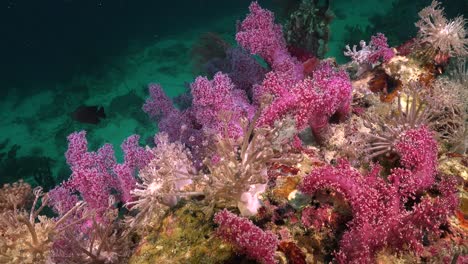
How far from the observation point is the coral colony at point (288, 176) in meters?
2.24

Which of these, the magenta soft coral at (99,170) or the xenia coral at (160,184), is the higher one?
the xenia coral at (160,184)

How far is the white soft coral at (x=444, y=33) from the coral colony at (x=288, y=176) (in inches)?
0.7

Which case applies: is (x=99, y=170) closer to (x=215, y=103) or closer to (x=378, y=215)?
(x=215, y=103)

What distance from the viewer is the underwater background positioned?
49.2 feet

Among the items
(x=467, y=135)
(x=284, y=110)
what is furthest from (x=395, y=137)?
(x=284, y=110)

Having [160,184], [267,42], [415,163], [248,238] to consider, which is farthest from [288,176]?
[267,42]

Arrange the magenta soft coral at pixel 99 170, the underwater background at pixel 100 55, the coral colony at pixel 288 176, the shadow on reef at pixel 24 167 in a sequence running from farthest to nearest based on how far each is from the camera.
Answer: the underwater background at pixel 100 55 → the shadow on reef at pixel 24 167 → the magenta soft coral at pixel 99 170 → the coral colony at pixel 288 176

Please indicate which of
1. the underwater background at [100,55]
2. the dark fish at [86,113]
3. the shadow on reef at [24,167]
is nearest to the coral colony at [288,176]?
the underwater background at [100,55]

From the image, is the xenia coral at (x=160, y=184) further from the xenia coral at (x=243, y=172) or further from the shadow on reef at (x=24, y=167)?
the shadow on reef at (x=24, y=167)

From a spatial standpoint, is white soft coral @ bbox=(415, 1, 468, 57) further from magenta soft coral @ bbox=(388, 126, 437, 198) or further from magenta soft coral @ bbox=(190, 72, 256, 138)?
magenta soft coral @ bbox=(190, 72, 256, 138)

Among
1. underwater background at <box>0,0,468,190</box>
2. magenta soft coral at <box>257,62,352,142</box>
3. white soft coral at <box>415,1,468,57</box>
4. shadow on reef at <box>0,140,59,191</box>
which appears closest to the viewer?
magenta soft coral at <box>257,62,352,142</box>

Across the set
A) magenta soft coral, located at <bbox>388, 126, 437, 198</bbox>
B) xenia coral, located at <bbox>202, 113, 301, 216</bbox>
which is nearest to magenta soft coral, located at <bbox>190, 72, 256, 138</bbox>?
xenia coral, located at <bbox>202, 113, 301, 216</bbox>

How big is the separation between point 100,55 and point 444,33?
23043mm

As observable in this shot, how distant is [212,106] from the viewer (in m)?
3.53
